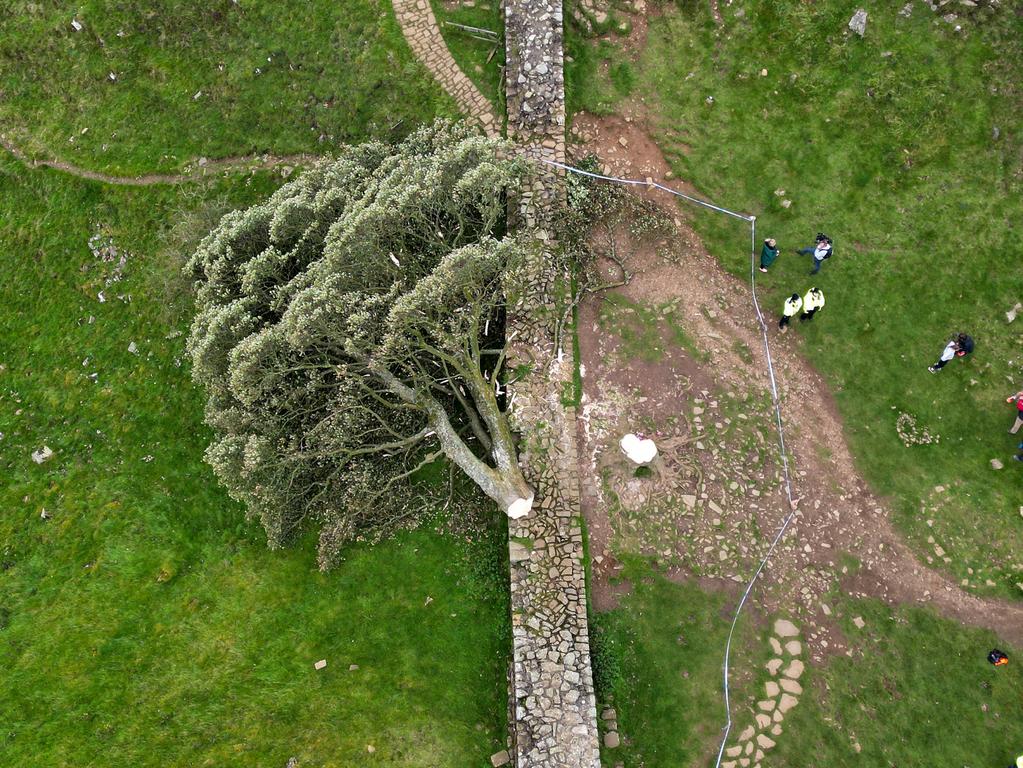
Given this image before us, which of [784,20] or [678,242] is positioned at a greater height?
[784,20]

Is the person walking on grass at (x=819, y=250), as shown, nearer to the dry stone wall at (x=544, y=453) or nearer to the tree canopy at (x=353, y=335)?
the dry stone wall at (x=544, y=453)

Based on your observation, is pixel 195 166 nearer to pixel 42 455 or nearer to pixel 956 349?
pixel 42 455

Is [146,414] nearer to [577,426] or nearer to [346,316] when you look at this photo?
[346,316]

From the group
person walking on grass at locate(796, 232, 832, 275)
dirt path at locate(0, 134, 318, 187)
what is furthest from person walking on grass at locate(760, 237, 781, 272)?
dirt path at locate(0, 134, 318, 187)

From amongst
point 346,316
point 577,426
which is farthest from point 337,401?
point 577,426

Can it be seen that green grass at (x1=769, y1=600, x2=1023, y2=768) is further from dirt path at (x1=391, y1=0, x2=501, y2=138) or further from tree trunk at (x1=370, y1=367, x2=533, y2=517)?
dirt path at (x1=391, y1=0, x2=501, y2=138)

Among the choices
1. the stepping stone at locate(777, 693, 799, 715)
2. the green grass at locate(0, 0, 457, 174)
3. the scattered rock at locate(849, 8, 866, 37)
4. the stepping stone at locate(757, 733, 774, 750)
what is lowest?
the stepping stone at locate(757, 733, 774, 750)
